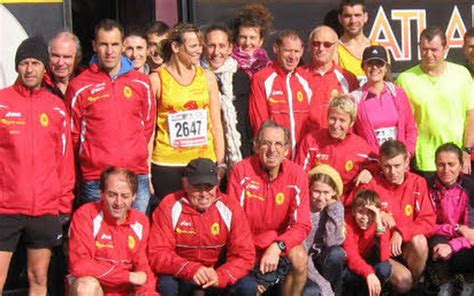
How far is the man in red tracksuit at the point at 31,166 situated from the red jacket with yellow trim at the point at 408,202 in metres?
2.03

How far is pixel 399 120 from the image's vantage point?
275 inches

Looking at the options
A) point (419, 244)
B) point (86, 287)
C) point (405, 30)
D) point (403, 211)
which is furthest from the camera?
point (405, 30)

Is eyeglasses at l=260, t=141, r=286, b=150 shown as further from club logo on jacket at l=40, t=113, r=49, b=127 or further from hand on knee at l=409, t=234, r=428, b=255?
club logo on jacket at l=40, t=113, r=49, b=127

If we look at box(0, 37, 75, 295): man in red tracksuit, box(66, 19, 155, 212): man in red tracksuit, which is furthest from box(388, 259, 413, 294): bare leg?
box(0, 37, 75, 295): man in red tracksuit

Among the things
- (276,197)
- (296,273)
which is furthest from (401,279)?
(276,197)

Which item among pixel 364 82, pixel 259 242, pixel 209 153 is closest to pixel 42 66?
pixel 209 153

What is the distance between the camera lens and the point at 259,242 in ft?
21.0

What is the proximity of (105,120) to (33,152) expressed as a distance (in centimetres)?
46

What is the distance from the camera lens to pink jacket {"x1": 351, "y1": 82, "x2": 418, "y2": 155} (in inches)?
275

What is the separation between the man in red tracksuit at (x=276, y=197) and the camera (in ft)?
20.9

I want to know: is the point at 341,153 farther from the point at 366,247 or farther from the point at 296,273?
the point at 296,273

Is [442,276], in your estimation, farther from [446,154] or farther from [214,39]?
[214,39]

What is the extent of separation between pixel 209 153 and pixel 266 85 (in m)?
0.59

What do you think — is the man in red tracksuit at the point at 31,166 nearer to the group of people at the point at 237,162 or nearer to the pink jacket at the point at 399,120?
the group of people at the point at 237,162
